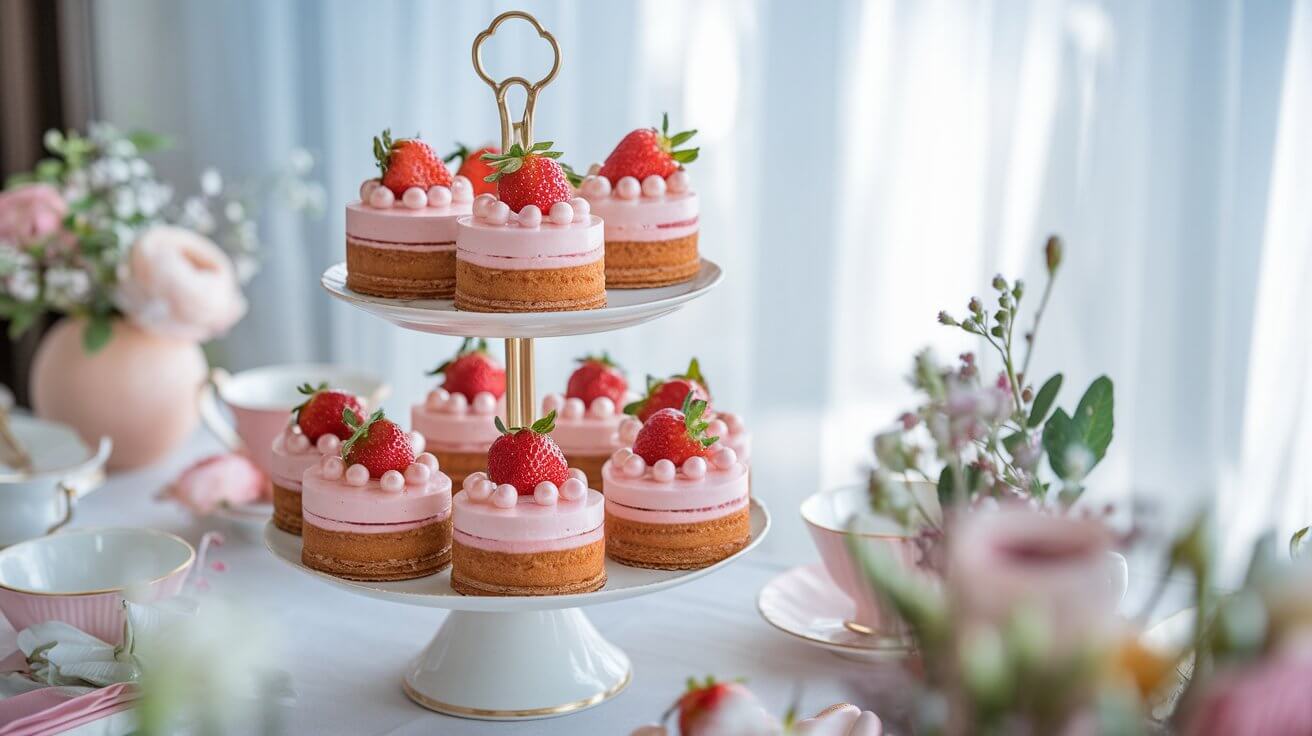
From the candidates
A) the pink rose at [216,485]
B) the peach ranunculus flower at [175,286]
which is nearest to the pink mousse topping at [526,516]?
the pink rose at [216,485]

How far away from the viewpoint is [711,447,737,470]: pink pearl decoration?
4.32 feet

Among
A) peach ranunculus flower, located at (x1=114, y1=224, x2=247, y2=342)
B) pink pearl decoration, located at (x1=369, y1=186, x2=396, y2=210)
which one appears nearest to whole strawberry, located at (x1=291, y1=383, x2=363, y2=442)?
pink pearl decoration, located at (x1=369, y1=186, x2=396, y2=210)

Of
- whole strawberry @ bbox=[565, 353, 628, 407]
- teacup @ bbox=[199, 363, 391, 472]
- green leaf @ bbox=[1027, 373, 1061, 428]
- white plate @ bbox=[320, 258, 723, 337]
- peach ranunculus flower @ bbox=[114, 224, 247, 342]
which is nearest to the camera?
green leaf @ bbox=[1027, 373, 1061, 428]

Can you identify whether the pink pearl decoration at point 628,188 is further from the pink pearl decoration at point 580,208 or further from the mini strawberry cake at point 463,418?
the mini strawberry cake at point 463,418

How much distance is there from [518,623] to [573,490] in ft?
0.68

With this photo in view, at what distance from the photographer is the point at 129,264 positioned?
200 cm

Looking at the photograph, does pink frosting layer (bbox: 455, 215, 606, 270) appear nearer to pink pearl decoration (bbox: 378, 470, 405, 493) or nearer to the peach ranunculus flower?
pink pearl decoration (bbox: 378, 470, 405, 493)

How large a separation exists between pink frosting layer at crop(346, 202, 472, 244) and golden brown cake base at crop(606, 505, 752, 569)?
33 centimetres

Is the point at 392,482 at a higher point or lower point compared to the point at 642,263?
lower

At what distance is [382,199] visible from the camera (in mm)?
1295

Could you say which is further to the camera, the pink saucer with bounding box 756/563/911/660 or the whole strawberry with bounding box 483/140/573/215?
the pink saucer with bounding box 756/563/911/660

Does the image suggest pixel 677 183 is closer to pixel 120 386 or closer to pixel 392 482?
pixel 392 482

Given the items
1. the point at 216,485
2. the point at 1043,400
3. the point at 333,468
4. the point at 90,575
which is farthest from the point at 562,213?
the point at 216,485

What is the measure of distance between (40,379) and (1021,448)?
1.71 m
